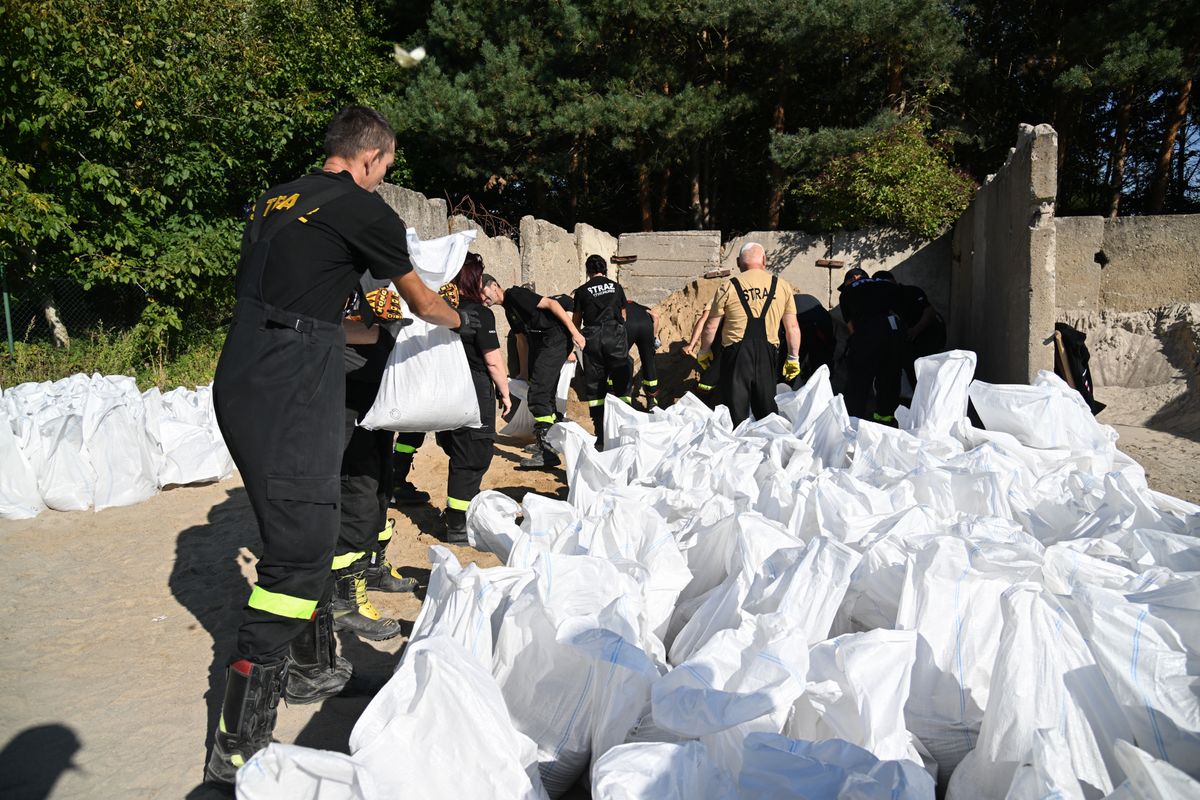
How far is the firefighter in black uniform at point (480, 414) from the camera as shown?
407 centimetres

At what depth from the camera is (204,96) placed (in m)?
9.95

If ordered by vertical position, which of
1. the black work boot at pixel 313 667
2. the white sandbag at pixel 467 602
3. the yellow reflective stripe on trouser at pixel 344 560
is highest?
the white sandbag at pixel 467 602

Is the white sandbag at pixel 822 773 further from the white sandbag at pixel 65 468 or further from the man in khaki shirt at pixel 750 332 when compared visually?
the white sandbag at pixel 65 468

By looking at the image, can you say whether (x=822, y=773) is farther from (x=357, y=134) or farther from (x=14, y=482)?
(x=14, y=482)

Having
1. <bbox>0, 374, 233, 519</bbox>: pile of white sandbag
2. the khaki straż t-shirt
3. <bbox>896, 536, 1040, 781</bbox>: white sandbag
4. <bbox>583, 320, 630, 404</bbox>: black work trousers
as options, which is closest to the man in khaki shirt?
the khaki straż t-shirt

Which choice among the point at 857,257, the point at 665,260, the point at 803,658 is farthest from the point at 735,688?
the point at 665,260

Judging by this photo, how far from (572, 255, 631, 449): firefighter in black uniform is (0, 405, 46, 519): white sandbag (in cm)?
369

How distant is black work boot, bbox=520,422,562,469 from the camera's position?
6.16 m

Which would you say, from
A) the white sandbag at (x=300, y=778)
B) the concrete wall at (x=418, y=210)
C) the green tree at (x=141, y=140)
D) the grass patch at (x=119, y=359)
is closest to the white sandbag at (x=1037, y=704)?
the white sandbag at (x=300, y=778)

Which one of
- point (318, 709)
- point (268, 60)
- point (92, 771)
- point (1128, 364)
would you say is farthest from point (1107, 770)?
point (268, 60)

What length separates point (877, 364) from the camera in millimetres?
5730

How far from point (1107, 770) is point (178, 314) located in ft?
36.0

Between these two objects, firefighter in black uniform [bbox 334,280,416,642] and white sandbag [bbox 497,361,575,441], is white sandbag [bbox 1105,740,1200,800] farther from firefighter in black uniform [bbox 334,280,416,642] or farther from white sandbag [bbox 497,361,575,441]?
white sandbag [bbox 497,361,575,441]

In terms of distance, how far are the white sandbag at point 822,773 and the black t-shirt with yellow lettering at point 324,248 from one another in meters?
1.56
